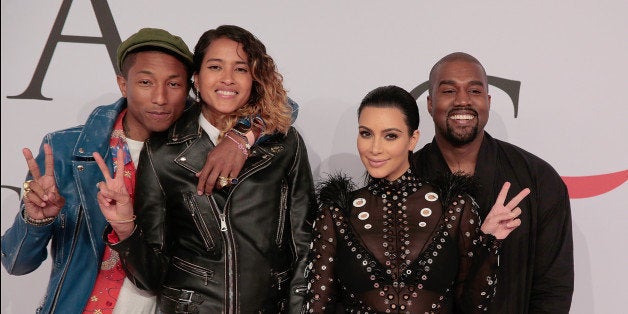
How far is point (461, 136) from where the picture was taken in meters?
3.08

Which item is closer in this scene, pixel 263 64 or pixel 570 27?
pixel 263 64

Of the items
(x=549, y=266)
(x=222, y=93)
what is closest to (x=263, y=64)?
(x=222, y=93)

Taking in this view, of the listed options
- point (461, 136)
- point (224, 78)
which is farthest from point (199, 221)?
point (461, 136)

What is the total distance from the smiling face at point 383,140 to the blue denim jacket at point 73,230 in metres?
1.04

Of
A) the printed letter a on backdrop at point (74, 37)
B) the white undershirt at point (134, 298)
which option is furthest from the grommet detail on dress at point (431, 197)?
the printed letter a on backdrop at point (74, 37)

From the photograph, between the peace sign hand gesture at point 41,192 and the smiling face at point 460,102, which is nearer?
the peace sign hand gesture at point 41,192

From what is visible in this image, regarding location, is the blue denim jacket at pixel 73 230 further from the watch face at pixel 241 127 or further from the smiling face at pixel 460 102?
the smiling face at pixel 460 102

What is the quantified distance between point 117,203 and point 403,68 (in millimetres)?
1957

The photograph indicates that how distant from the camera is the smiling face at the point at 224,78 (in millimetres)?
2701

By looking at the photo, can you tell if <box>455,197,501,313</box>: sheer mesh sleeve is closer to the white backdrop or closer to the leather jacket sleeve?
the leather jacket sleeve

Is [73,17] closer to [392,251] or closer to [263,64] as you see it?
[263,64]

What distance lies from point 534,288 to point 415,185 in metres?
0.83

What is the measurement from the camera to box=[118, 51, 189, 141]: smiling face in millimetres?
2730

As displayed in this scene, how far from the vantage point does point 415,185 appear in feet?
8.82
